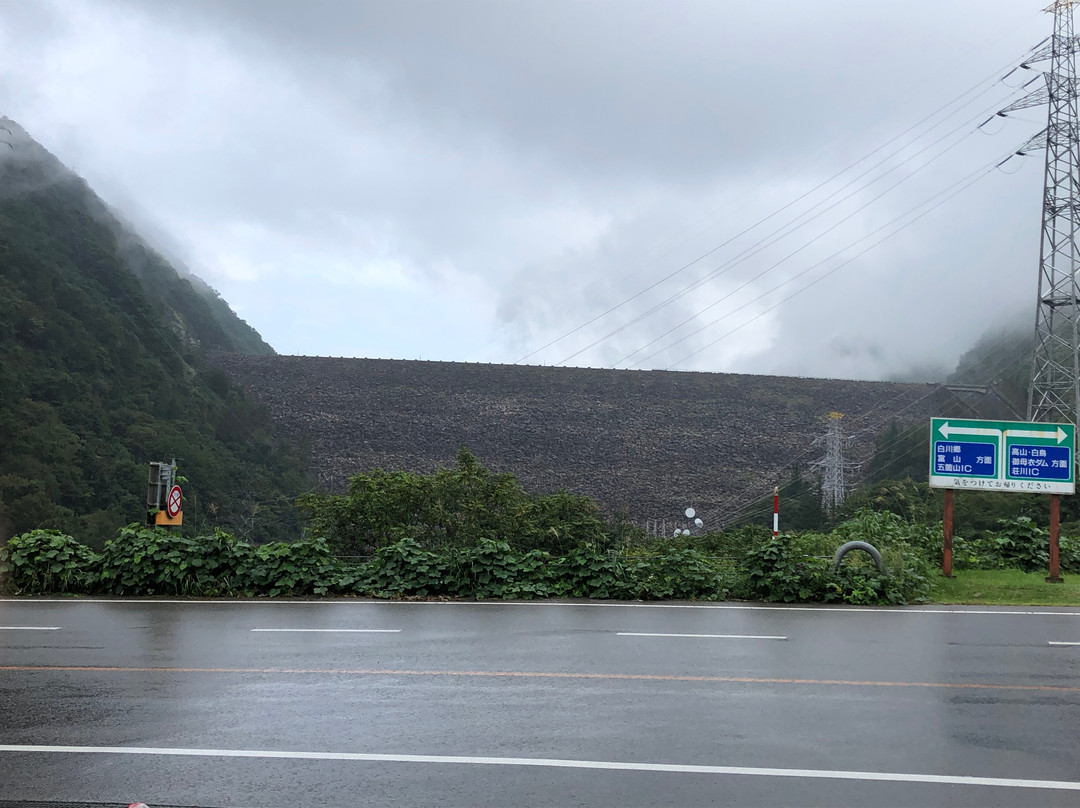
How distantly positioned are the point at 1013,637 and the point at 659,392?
249ft

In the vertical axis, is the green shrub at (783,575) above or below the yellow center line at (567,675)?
above

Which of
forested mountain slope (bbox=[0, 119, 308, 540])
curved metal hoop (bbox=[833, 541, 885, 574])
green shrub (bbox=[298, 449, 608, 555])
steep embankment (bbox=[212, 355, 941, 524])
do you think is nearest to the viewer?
curved metal hoop (bbox=[833, 541, 885, 574])

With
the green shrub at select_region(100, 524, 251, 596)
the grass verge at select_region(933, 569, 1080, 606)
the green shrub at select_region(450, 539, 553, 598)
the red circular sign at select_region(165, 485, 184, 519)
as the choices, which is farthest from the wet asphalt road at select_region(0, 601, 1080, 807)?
the red circular sign at select_region(165, 485, 184, 519)

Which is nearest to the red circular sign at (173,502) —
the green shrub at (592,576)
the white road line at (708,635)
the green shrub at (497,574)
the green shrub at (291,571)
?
the green shrub at (291,571)

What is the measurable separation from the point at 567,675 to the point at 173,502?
32.5 feet

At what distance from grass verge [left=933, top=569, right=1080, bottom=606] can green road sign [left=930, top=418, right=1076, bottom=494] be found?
1.33 meters

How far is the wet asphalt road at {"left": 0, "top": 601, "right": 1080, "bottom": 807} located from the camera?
16.7 ft

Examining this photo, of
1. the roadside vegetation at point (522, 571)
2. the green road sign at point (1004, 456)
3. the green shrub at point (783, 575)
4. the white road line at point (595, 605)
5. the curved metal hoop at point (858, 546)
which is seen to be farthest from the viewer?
the green road sign at point (1004, 456)

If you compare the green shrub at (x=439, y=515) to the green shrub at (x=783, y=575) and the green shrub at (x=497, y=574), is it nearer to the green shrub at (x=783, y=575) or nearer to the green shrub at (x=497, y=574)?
the green shrub at (x=497, y=574)

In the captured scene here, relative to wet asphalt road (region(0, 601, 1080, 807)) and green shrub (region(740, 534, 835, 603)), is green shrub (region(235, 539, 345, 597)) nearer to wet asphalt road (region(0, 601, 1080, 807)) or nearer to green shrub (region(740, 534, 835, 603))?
wet asphalt road (region(0, 601, 1080, 807))

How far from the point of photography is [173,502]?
15570 mm

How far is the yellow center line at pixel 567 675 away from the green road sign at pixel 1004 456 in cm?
758

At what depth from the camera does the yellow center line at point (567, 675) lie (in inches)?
288

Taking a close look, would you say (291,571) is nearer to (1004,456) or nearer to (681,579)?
(681,579)
